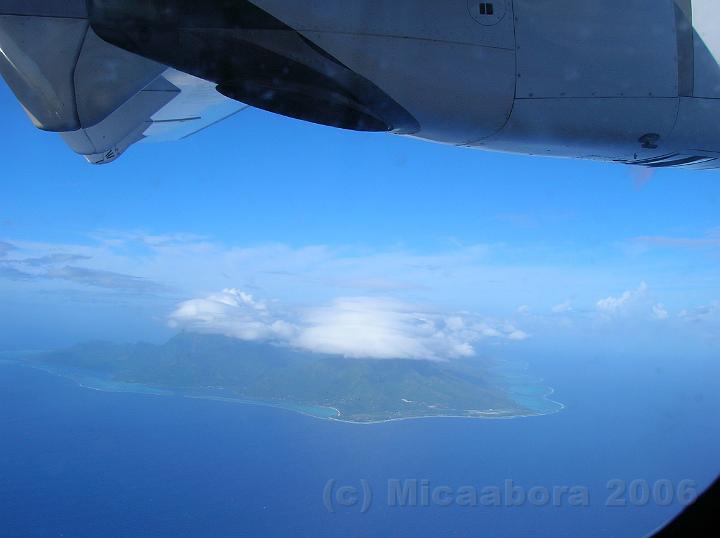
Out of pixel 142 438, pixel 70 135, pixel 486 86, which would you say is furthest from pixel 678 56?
pixel 142 438

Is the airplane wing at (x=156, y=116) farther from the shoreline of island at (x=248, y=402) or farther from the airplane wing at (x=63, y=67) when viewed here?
the shoreline of island at (x=248, y=402)

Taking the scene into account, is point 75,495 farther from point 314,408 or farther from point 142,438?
point 314,408

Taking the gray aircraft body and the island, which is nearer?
the gray aircraft body

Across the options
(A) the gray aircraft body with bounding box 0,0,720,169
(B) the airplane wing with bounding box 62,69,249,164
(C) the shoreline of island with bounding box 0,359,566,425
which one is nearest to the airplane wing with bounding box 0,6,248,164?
(A) the gray aircraft body with bounding box 0,0,720,169

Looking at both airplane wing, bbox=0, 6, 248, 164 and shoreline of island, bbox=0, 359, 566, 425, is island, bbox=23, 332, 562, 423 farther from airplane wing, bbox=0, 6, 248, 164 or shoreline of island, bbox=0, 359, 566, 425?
airplane wing, bbox=0, 6, 248, 164

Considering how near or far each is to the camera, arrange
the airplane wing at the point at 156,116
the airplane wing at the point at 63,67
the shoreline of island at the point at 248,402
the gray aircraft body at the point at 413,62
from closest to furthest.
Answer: the gray aircraft body at the point at 413,62
the airplane wing at the point at 63,67
the airplane wing at the point at 156,116
the shoreline of island at the point at 248,402

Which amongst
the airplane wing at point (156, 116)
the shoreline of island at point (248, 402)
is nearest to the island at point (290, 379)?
the shoreline of island at point (248, 402)

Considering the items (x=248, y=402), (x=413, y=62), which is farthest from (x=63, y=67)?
(x=248, y=402)

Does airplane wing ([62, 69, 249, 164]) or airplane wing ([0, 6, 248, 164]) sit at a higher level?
airplane wing ([62, 69, 249, 164])

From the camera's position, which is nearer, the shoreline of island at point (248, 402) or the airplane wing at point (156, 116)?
the airplane wing at point (156, 116)
